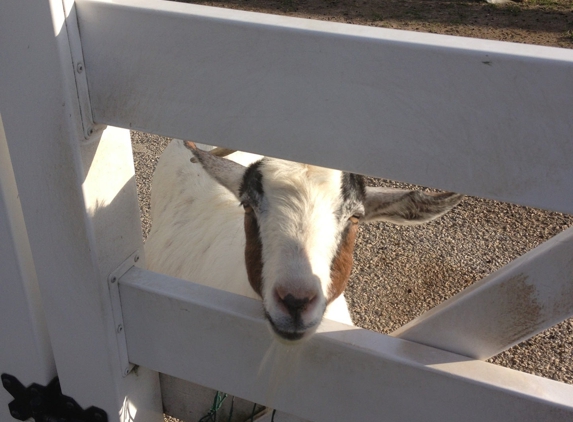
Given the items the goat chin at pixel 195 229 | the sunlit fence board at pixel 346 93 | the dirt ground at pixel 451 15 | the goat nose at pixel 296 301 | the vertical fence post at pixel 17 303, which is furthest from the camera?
the dirt ground at pixel 451 15

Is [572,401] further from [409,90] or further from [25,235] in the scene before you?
[25,235]

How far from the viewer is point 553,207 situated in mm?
1120

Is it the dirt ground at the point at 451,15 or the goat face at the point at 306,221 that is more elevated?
the goat face at the point at 306,221

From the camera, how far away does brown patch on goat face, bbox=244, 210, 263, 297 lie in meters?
2.39

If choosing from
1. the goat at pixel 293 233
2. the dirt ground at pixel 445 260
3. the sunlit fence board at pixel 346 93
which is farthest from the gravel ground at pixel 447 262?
the sunlit fence board at pixel 346 93

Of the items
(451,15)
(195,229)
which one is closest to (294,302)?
(195,229)

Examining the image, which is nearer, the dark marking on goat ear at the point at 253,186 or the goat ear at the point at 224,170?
the dark marking on goat ear at the point at 253,186

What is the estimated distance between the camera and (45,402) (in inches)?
77.0

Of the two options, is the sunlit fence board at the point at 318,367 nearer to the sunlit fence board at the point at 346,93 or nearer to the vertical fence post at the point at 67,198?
the vertical fence post at the point at 67,198

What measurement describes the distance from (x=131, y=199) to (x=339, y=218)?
946mm

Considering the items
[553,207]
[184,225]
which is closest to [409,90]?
[553,207]

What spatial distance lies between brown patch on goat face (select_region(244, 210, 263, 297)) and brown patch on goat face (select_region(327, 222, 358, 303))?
0.96 ft

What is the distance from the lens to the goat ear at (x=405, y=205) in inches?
95.1

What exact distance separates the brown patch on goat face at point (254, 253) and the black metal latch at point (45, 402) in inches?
31.8
